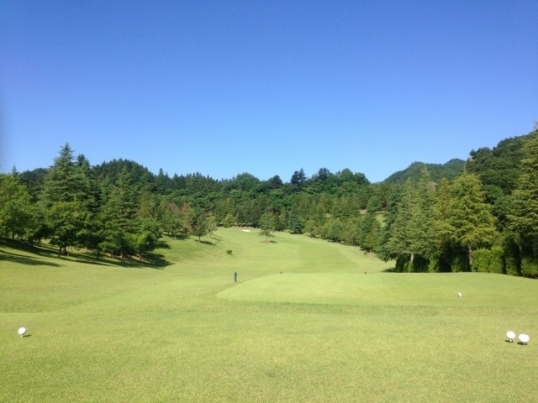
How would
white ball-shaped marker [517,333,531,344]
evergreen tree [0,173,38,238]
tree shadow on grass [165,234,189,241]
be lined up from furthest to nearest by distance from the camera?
tree shadow on grass [165,234,189,241]
evergreen tree [0,173,38,238]
white ball-shaped marker [517,333,531,344]

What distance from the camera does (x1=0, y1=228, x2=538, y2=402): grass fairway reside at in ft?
32.2

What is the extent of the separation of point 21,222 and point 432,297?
4363 centimetres

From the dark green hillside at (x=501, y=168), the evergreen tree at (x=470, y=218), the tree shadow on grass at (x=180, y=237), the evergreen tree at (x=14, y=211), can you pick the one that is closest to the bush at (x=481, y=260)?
the evergreen tree at (x=470, y=218)

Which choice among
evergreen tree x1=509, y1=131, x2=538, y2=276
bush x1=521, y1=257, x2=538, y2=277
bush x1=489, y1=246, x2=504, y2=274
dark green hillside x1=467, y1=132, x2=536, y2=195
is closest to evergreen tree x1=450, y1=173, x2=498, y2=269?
bush x1=489, y1=246, x2=504, y2=274

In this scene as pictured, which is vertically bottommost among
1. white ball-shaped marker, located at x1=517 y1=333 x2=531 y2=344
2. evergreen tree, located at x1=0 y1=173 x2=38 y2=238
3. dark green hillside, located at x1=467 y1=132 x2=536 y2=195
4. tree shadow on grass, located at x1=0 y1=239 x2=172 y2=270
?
tree shadow on grass, located at x1=0 y1=239 x2=172 y2=270

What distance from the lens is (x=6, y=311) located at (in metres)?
22.1

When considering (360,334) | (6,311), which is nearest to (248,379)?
(360,334)

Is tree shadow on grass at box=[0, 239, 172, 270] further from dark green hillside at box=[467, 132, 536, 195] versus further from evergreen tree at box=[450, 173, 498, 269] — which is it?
dark green hillside at box=[467, 132, 536, 195]

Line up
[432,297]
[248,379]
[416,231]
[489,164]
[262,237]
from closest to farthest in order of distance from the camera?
[248,379] < [432,297] < [416,231] < [489,164] < [262,237]

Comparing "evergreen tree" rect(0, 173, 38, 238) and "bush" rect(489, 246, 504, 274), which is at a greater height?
"evergreen tree" rect(0, 173, 38, 238)

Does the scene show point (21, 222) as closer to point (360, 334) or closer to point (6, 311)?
point (6, 311)

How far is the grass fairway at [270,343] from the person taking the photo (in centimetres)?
982

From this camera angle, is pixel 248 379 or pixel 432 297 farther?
pixel 432 297

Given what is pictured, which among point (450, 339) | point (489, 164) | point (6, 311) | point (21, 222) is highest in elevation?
point (489, 164)
